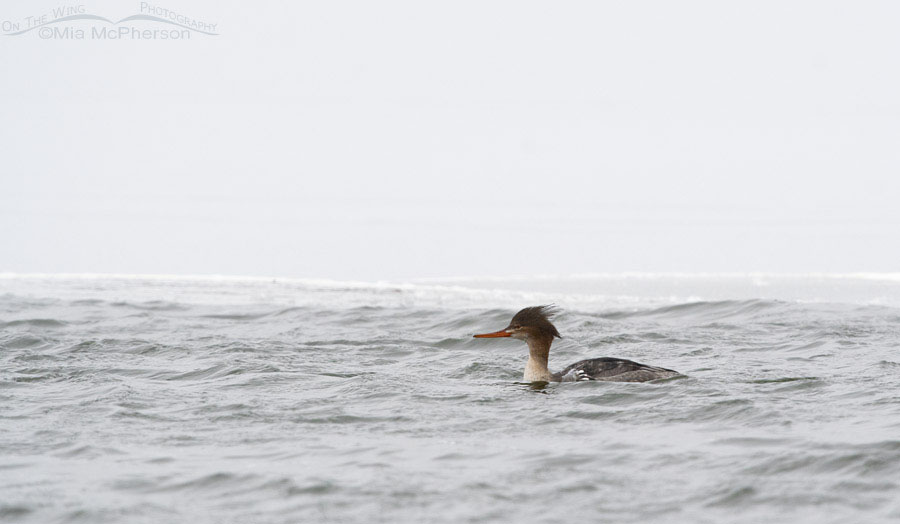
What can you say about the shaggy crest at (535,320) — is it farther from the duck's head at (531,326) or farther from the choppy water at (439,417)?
the choppy water at (439,417)

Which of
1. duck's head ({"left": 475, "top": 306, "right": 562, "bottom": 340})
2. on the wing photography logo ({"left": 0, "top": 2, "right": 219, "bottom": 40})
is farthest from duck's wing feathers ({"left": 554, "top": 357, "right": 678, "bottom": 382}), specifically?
on the wing photography logo ({"left": 0, "top": 2, "right": 219, "bottom": 40})

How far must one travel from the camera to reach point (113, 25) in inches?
896

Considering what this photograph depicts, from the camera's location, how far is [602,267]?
15.3 meters

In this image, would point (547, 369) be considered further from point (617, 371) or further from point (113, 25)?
point (113, 25)

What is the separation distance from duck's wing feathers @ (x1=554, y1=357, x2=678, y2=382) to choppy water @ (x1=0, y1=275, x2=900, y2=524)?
14 centimetres

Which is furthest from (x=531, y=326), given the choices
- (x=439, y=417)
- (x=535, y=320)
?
(x=439, y=417)

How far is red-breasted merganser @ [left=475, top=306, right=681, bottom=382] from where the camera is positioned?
25.3 ft

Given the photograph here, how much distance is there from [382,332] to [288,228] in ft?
22.4

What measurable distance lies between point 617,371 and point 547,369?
28.0 inches

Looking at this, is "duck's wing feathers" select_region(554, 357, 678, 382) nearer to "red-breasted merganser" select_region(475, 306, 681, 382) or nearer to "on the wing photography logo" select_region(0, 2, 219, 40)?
"red-breasted merganser" select_region(475, 306, 681, 382)

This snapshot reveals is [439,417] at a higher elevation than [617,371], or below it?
below

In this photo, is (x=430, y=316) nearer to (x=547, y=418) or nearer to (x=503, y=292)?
(x=503, y=292)

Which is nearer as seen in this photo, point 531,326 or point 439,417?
point 439,417

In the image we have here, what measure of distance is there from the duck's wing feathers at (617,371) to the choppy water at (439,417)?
0.14 meters
